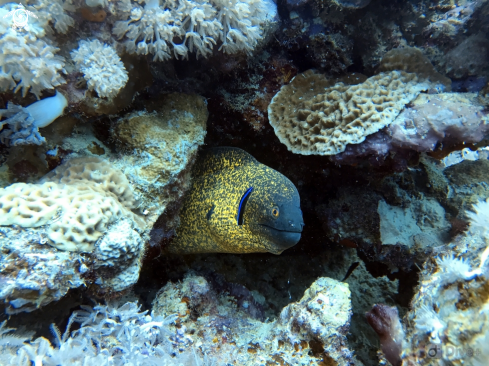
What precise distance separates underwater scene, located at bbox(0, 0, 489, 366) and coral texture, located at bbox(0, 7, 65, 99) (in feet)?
0.04

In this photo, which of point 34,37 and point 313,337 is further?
point 313,337

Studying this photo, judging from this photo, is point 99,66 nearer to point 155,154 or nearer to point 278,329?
point 155,154

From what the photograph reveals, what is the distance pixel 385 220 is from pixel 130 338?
112 inches

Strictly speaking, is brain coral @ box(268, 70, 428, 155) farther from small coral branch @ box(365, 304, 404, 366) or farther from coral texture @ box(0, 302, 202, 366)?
coral texture @ box(0, 302, 202, 366)

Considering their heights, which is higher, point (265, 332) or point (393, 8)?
point (393, 8)

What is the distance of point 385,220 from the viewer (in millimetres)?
3111

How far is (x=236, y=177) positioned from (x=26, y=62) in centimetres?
184

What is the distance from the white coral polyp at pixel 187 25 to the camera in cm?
196

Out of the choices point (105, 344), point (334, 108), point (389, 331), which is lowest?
point (389, 331)

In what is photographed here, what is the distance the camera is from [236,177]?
9.05 feet

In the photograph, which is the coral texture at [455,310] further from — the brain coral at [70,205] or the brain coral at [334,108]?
the brain coral at [70,205]

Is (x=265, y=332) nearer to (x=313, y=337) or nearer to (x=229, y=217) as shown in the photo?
(x=313, y=337)

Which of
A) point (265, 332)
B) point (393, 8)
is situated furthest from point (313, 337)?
point (393, 8)

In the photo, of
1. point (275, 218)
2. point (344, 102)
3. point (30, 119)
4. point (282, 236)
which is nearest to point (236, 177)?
point (275, 218)
